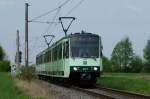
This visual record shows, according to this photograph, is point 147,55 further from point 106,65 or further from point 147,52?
point 106,65

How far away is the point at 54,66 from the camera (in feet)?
141

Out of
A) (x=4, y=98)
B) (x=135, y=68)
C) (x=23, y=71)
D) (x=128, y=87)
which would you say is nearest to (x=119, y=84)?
(x=128, y=87)

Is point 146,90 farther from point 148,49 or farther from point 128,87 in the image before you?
point 148,49

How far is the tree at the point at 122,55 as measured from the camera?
16788 cm

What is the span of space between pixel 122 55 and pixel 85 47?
458 feet

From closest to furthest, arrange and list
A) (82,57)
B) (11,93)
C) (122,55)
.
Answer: (11,93) < (82,57) < (122,55)

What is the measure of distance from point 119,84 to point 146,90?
6277 mm

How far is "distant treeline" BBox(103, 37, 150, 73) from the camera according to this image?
162500mm

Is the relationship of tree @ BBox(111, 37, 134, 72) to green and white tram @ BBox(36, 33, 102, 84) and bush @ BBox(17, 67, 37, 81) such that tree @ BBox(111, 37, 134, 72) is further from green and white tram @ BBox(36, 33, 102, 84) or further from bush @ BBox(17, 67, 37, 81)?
green and white tram @ BBox(36, 33, 102, 84)

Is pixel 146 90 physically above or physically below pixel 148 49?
below

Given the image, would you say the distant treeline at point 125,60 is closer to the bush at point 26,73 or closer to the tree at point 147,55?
the tree at point 147,55

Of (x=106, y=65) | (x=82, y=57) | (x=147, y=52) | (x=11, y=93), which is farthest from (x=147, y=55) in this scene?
(x=11, y=93)

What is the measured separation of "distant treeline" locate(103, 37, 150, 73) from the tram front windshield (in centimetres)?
12126

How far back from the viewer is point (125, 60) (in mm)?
170375
